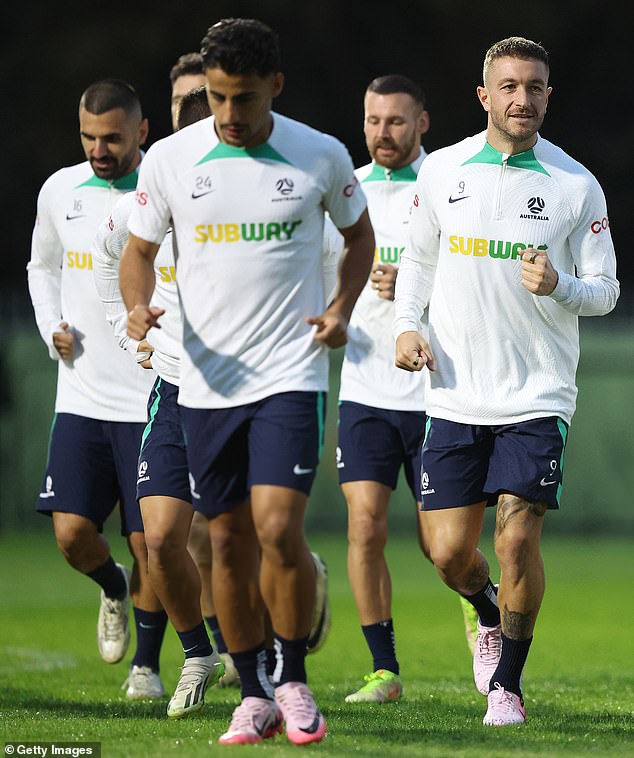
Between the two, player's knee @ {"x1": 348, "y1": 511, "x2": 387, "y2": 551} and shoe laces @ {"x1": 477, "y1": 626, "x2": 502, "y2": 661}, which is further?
player's knee @ {"x1": 348, "y1": 511, "x2": 387, "y2": 551}

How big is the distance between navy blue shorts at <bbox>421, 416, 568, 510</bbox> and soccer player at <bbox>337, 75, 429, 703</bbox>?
4.78 ft

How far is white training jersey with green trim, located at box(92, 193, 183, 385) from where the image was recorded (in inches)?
312

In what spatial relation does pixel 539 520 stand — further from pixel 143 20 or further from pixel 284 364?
pixel 143 20

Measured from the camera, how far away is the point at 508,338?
7.45m

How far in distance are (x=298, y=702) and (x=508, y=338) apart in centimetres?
194

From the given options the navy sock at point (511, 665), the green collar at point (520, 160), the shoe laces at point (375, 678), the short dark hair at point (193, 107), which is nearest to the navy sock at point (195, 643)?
the shoe laces at point (375, 678)

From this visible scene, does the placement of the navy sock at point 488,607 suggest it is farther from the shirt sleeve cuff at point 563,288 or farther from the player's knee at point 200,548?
the player's knee at point 200,548

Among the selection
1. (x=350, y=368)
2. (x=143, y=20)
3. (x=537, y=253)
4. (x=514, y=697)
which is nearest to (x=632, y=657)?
(x=350, y=368)

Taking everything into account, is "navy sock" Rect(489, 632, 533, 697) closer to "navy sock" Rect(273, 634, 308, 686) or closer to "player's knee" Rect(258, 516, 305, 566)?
"navy sock" Rect(273, 634, 308, 686)

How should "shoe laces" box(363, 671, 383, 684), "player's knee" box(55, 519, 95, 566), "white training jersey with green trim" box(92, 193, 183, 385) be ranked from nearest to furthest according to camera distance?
1. "white training jersey with green trim" box(92, 193, 183, 385)
2. "shoe laces" box(363, 671, 383, 684)
3. "player's knee" box(55, 519, 95, 566)

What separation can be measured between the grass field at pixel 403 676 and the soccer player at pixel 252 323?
Result: 510 mm

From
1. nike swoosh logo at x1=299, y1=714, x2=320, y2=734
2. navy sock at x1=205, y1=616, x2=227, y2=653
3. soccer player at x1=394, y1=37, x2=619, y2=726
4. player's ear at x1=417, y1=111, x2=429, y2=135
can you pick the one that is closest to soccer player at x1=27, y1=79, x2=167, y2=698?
navy sock at x1=205, y1=616, x2=227, y2=653

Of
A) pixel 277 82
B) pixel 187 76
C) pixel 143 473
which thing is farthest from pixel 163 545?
pixel 187 76

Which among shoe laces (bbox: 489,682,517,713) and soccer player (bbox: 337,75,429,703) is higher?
soccer player (bbox: 337,75,429,703)
